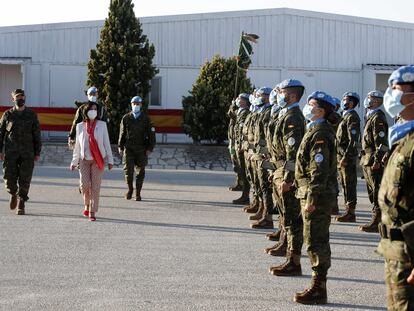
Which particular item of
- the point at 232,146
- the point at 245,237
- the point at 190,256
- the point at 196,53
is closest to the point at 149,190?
the point at 232,146

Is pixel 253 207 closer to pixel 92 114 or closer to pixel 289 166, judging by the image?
pixel 92 114

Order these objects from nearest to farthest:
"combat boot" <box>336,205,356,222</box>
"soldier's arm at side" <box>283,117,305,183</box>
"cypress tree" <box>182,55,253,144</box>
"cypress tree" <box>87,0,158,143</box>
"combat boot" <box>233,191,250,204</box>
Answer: "soldier's arm at side" <box>283,117,305,183</box>
"combat boot" <box>336,205,356,222</box>
"combat boot" <box>233,191,250,204</box>
"cypress tree" <box>182,55,253,144</box>
"cypress tree" <box>87,0,158,143</box>

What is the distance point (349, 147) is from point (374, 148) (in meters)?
0.96

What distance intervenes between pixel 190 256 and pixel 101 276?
152 cm

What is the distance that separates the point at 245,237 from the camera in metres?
10.6

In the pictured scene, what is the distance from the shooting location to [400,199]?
4.57 meters

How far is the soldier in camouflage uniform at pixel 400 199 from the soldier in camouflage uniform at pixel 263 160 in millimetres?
6243

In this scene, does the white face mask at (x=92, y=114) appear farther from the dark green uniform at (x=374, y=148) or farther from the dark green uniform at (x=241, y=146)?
the dark green uniform at (x=374, y=148)

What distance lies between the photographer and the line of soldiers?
23.0ft

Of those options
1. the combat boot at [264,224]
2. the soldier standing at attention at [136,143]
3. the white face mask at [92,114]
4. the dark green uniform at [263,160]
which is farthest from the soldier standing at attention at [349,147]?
the soldier standing at attention at [136,143]

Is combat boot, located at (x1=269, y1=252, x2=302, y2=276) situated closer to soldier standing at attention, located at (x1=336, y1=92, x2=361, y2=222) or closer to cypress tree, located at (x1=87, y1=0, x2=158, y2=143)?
soldier standing at attention, located at (x1=336, y1=92, x2=361, y2=222)

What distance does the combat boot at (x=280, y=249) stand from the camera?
921 centimetres

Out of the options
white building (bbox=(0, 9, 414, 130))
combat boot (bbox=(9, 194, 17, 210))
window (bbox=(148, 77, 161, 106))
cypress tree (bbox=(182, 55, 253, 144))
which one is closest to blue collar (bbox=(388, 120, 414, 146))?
combat boot (bbox=(9, 194, 17, 210))

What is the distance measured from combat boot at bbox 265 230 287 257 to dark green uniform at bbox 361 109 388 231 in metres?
2.38
